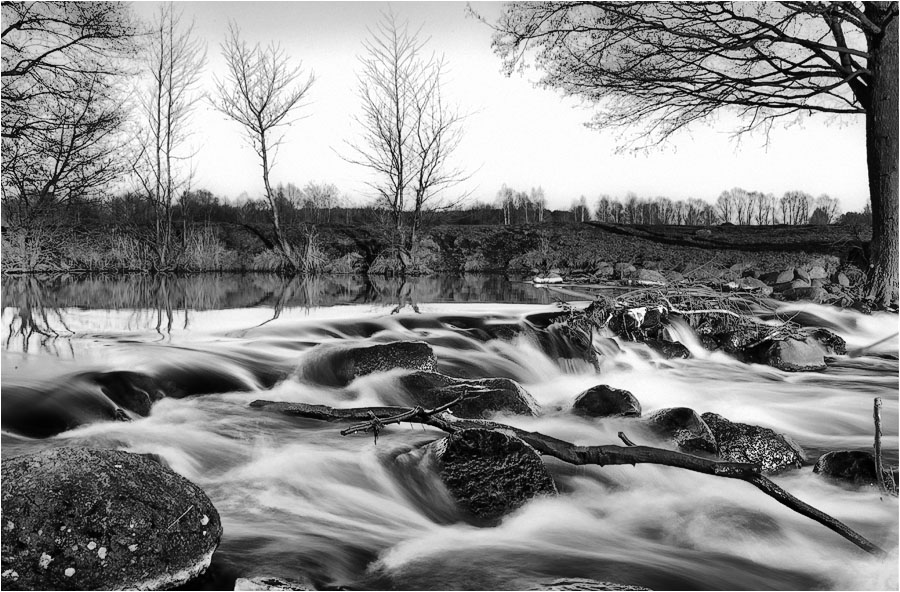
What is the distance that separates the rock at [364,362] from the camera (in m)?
5.55

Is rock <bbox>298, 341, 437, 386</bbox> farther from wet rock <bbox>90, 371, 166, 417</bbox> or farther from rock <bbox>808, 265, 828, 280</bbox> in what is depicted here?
rock <bbox>808, 265, 828, 280</bbox>

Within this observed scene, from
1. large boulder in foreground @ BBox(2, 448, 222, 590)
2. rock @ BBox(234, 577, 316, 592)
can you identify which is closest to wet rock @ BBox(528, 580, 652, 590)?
rock @ BBox(234, 577, 316, 592)

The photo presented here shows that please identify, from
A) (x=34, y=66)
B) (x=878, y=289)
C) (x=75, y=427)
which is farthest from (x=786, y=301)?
(x=34, y=66)

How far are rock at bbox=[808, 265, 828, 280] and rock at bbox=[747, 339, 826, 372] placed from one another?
622 centimetres

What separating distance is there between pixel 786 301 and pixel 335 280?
11.3 meters

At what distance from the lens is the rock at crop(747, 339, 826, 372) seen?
273 inches

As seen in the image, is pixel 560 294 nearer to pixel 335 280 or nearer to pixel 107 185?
pixel 335 280

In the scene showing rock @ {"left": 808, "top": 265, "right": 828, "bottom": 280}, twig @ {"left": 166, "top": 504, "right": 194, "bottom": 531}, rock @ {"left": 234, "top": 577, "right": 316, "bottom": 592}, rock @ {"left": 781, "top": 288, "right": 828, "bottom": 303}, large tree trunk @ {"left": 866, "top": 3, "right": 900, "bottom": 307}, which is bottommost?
rock @ {"left": 234, "top": 577, "right": 316, "bottom": 592}

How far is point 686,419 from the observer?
4367 millimetres

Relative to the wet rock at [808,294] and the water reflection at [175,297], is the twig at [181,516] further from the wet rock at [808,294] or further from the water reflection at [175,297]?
the wet rock at [808,294]

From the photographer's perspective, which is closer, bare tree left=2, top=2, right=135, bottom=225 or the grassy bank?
bare tree left=2, top=2, right=135, bottom=225

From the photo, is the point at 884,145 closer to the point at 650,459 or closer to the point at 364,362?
the point at 364,362

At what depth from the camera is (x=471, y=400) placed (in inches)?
185

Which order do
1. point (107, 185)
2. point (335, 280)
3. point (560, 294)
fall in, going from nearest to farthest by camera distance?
1. point (560, 294)
2. point (107, 185)
3. point (335, 280)
